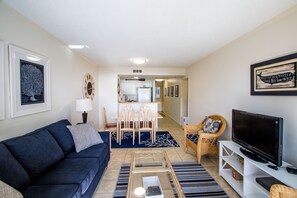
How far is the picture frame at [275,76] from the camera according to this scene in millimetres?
1682

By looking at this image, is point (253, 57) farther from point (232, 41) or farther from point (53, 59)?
point (53, 59)

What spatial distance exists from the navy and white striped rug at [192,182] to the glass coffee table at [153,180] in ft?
1.26

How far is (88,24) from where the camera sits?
2.09 metres

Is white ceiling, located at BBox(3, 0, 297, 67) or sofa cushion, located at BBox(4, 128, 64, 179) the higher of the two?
white ceiling, located at BBox(3, 0, 297, 67)

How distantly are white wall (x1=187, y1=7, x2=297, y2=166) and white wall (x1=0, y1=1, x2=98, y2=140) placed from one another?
3.27m

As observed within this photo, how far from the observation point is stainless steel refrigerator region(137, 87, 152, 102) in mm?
8297

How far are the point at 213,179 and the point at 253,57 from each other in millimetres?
2044

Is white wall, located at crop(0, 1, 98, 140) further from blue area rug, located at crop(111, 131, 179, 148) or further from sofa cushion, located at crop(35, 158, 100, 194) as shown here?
blue area rug, located at crop(111, 131, 179, 148)

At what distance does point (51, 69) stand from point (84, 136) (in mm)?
1288

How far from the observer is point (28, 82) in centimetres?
199

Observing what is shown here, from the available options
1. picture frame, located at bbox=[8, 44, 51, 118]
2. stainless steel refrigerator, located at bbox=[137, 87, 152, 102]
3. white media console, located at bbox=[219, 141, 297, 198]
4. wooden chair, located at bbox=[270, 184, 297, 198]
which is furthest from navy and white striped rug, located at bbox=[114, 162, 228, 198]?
stainless steel refrigerator, located at bbox=[137, 87, 152, 102]

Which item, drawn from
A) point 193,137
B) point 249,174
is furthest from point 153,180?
point 193,137

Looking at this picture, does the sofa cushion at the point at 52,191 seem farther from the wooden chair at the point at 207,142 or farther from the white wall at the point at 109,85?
the white wall at the point at 109,85

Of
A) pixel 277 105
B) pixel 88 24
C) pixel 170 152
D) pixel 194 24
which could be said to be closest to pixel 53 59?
pixel 88 24
